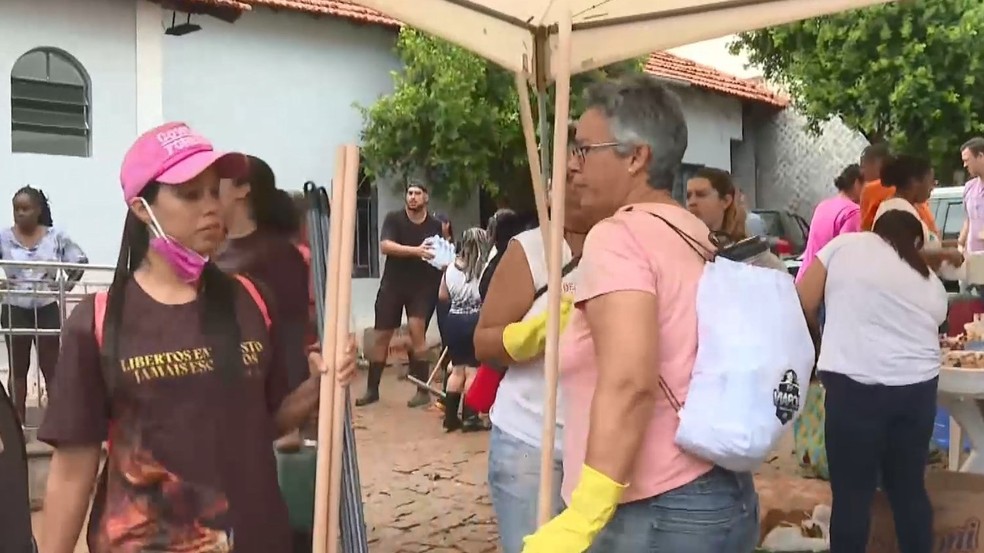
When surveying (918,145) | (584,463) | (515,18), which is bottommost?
(584,463)

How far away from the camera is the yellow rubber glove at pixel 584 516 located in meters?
2.09

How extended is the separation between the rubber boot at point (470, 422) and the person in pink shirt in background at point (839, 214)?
3057mm

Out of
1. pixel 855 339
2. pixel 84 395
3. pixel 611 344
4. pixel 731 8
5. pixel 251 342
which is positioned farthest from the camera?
pixel 855 339

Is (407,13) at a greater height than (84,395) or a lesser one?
greater

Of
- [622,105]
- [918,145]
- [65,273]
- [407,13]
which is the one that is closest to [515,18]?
[407,13]

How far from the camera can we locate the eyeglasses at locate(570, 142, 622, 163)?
2359 mm

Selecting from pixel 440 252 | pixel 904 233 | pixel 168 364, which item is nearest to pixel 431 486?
pixel 440 252

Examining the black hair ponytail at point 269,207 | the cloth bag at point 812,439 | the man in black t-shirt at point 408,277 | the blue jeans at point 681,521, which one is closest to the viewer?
the blue jeans at point 681,521

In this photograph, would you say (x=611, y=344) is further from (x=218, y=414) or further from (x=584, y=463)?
(x=218, y=414)

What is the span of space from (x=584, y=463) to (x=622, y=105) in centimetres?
75

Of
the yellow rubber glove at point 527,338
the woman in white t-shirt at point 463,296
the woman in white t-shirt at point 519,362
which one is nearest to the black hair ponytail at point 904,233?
the woman in white t-shirt at point 519,362

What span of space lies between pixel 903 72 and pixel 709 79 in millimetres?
3782

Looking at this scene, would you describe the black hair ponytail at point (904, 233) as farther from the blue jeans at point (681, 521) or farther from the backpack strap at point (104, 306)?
the backpack strap at point (104, 306)

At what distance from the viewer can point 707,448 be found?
2125mm
